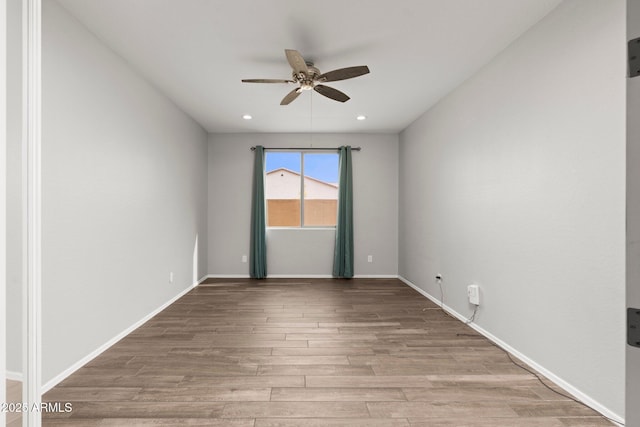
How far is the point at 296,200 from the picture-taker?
5.32 metres

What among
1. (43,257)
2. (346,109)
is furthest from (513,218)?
(43,257)

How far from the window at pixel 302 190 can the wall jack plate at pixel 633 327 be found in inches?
181

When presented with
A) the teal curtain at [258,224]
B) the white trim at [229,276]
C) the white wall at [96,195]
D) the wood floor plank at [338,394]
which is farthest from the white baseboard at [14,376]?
the white trim at [229,276]

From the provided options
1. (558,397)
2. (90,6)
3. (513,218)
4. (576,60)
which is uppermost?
(90,6)

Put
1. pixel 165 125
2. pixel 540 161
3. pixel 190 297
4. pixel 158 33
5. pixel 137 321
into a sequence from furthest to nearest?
1. pixel 190 297
2. pixel 165 125
3. pixel 137 321
4. pixel 158 33
5. pixel 540 161

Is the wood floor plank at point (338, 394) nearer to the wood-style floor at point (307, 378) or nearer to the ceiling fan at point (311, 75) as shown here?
the wood-style floor at point (307, 378)

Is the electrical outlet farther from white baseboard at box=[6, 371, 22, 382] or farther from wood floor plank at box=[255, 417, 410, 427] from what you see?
white baseboard at box=[6, 371, 22, 382]

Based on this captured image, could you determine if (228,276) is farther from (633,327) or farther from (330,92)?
(633,327)

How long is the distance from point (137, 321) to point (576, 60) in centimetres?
398

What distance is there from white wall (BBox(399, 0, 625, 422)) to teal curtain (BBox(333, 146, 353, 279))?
2.10 meters

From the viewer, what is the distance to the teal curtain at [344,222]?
506 centimetres

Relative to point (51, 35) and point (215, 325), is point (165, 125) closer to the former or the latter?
point (51, 35)

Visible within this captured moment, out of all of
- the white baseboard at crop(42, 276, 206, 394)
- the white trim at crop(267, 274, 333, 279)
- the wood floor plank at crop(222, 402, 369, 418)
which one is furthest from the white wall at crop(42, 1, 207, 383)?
the white trim at crop(267, 274, 333, 279)

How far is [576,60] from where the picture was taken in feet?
5.88
